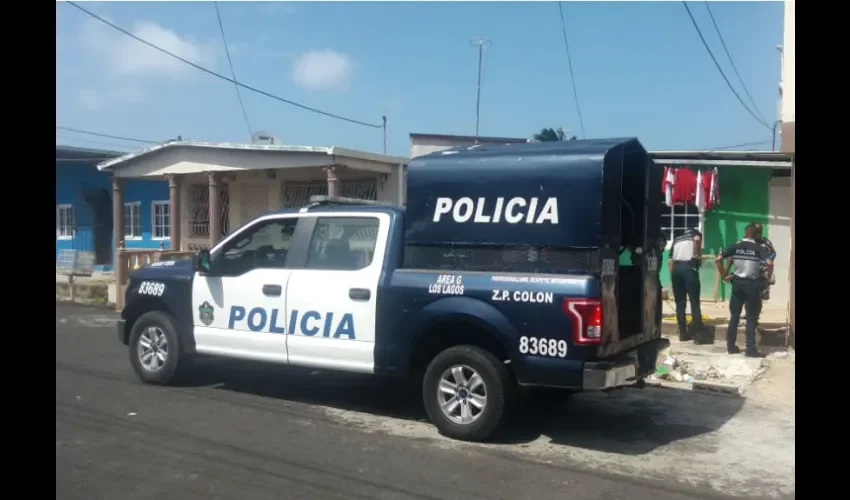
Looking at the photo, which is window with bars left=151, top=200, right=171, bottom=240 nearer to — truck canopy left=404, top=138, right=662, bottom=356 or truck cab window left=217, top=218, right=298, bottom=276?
truck cab window left=217, top=218, right=298, bottom=276

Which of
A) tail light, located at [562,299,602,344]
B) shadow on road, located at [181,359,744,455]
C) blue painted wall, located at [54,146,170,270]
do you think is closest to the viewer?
tail light, located at [562,299,602,344]

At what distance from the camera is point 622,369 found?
596 centimetres

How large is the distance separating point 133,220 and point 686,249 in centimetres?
1551

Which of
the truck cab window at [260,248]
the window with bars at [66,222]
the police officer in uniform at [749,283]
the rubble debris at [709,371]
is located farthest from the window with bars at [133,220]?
the police officer in uniform at [749,283]

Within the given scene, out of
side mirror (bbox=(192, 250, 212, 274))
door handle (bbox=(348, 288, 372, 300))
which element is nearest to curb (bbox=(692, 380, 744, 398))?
door handle (bbox=(348, 288, 372, 300))

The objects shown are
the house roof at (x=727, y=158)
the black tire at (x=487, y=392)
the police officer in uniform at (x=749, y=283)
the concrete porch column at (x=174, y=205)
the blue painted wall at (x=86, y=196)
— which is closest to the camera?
the black tire at (x=487, y=392)

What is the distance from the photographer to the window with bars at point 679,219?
14062 mm

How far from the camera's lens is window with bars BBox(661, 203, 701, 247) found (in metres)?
14.1

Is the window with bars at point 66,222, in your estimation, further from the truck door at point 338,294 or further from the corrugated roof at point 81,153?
the truck door at point 338,294

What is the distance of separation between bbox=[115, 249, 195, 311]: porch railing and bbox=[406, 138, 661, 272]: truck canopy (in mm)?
10271

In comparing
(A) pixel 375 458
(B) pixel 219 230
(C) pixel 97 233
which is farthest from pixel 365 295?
(C) pixel 97 233

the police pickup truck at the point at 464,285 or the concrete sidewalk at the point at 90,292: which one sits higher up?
the police pickup truck at the point at 464,285

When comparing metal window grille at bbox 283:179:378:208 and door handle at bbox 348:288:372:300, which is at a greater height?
metal window grille at bbox 283:179:378:208
